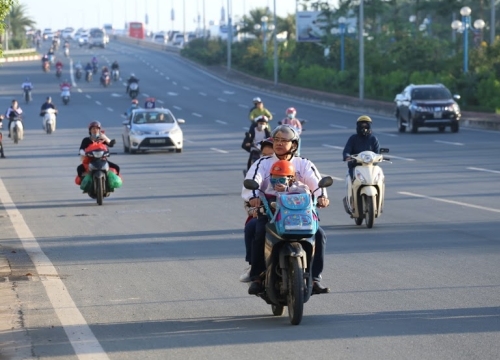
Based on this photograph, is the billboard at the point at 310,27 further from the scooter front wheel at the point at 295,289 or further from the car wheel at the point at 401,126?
the scooter front wheel at the point at 295,289

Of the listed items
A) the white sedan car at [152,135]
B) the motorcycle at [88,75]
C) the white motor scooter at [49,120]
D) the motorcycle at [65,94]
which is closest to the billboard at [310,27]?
the motorcycle at [88,75]

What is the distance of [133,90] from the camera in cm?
7131

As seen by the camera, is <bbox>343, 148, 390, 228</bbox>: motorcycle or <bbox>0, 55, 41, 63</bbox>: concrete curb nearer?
<bbox>343, 148, 390, 228</bbox>: motorcycle

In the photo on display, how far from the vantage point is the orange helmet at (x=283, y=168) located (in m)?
9.36

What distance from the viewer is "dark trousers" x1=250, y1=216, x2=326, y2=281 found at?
368 inches

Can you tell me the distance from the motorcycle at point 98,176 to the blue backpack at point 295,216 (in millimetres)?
11810

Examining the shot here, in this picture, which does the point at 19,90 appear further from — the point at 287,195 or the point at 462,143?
the point at 287,195

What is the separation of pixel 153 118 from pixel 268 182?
29.0m

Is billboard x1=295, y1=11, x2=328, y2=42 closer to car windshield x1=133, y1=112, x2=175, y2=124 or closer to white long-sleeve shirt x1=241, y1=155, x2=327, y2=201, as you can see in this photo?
car windshield x1=133, y1=112, x2=175, y2=124

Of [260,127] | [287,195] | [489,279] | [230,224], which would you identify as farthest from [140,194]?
[287,195]

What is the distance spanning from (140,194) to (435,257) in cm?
1071

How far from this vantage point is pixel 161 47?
468ft

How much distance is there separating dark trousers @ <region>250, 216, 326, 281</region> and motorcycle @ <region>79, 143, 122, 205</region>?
1120 cm

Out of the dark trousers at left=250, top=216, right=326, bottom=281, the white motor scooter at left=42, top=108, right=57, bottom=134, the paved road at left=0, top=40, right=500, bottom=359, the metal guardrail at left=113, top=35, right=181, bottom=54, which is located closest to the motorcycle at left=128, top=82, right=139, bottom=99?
the white motor scooter at left=42, top=108, right=57, bottom=134
